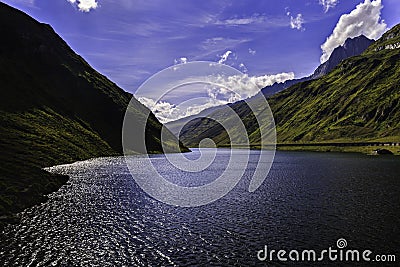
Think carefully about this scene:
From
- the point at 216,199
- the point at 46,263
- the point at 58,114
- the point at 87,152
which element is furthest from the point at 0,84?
the point at 46,263

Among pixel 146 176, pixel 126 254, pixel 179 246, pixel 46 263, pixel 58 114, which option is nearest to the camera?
pixel 46 263

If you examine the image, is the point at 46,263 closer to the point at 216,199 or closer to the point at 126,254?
the point at 126,254

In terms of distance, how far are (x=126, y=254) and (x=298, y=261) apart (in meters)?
21.1

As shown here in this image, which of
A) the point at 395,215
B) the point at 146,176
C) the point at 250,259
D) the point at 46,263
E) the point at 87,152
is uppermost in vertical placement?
the point at 87,152

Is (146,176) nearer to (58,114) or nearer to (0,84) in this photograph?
(58,114)

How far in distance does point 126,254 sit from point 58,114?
599 ft

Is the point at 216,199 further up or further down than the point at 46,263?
further up

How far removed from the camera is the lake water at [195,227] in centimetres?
3856

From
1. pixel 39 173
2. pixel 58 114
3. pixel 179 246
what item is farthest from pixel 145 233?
pixel 58 114

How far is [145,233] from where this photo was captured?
158 feet

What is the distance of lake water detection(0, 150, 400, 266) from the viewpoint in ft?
127

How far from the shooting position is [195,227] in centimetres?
5162

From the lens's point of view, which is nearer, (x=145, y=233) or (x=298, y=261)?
(x=298, y=261)

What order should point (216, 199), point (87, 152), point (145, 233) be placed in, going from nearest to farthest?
point (145, 233) < point (216, 199) < point (87, 152)
